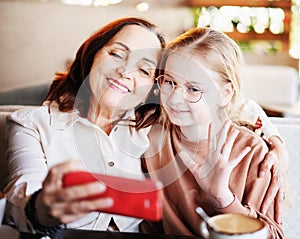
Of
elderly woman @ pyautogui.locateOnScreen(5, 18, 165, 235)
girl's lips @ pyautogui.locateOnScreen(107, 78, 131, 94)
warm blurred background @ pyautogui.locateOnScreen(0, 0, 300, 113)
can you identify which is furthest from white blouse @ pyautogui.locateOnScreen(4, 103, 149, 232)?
warm blurred background @ pyautogui.locateOnScreen(0, 0, 300, 113)

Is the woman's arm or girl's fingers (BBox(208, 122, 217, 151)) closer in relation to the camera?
the woman's arm

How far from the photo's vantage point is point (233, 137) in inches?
48.8

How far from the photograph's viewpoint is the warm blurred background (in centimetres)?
476

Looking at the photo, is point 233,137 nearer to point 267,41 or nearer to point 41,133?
point 41,133

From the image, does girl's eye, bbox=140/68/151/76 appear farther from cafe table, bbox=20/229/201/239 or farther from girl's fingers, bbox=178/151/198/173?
cafe table, bbox=20/229/201/239

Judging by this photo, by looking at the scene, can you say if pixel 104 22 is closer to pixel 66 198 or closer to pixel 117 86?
pixel 117 86

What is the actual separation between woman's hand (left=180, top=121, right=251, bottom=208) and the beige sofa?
0.87 feet

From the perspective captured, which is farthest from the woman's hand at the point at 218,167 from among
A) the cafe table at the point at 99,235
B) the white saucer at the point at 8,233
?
the white saucer at the point at 8,233

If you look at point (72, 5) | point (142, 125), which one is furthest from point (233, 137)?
point (72, 5)

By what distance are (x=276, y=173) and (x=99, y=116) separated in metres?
0.45

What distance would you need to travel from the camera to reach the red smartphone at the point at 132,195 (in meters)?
0.86

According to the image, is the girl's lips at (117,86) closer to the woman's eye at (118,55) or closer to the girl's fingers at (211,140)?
the woman's eye at (118,55)

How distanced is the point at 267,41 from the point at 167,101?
3980 mm

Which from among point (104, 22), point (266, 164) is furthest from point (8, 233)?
point (104, 22)
